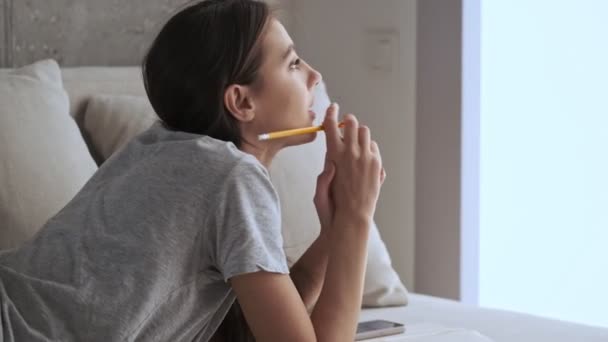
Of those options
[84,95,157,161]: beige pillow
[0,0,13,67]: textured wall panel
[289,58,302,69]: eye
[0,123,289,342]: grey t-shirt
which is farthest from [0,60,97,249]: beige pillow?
[289,58,302,69]: eye

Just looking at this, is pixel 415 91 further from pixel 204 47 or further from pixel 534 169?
pixel 204 47

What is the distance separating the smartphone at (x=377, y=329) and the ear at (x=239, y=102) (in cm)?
39

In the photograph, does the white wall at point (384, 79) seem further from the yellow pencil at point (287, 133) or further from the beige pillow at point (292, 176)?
the yellow pencil at point (287, 133)

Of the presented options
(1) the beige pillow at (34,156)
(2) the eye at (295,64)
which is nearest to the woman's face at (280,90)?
(2) the eye at (295,64)

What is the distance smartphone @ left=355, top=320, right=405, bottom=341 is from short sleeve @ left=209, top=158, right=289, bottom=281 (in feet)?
1.25

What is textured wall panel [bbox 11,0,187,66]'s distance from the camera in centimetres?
209

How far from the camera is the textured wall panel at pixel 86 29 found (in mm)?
2088

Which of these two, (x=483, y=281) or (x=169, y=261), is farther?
(x=483, y=281)

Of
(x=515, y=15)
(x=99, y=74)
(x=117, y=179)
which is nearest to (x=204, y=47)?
(x=117, y=179)

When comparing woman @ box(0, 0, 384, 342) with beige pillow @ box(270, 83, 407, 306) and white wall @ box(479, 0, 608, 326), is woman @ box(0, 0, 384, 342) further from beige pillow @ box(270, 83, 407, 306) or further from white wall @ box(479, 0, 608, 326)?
white wall @ box(479, 0, 608, 326)

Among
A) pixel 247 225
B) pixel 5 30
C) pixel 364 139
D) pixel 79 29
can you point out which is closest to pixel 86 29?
pixel 79 29

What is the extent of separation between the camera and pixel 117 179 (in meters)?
1.25

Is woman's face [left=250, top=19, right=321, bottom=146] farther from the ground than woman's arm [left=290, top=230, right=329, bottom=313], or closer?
farther from the ground

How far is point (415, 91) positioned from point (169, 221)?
134cm
